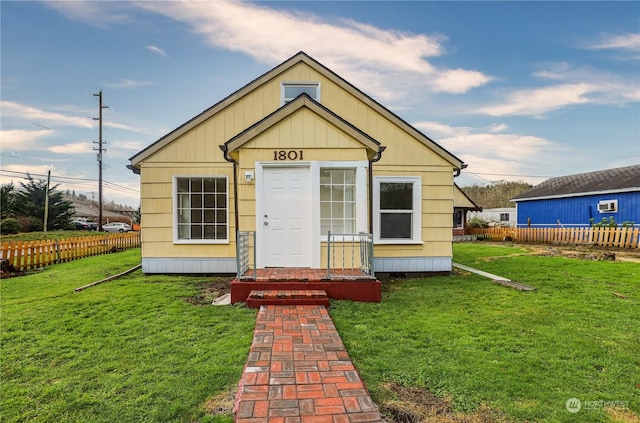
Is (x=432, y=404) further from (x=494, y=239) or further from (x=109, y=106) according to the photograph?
(x=109, y=106)

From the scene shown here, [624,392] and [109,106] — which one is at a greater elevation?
[109,106]

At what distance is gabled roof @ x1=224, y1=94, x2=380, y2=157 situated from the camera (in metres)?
6.13

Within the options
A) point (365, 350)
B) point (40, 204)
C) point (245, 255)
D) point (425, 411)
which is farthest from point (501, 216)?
point (40, 204)

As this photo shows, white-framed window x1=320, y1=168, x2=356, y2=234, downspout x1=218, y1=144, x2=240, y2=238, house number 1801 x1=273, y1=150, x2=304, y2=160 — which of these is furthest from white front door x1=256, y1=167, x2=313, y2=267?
downspout x1=218, y1=144, x2=240, y2=238

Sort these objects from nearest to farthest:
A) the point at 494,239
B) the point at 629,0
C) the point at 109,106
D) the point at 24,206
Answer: the point at 629,0 → the point at 494,239 → the point at 24,206 → the point at 109,106

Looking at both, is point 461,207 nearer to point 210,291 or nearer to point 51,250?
point 210,291

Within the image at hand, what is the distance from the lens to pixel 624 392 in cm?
263

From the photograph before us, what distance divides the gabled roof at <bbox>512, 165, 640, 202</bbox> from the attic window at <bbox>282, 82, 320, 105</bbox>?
1786cm

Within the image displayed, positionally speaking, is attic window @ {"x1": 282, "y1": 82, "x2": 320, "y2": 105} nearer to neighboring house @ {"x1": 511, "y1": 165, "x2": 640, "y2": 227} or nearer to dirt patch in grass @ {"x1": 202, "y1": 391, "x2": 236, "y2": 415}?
dirt patch in grass @ {"x1": 202, "y1": 391, "x2": 236, "y2": 415}

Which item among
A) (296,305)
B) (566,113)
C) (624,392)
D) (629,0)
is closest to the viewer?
(624,392)

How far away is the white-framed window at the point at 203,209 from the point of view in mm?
8086

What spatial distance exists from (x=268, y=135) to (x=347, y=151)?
5.40ft

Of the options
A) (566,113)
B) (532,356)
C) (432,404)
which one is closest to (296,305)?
(432,404)

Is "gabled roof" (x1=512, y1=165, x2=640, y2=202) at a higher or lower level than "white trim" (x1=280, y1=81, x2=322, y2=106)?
lower
